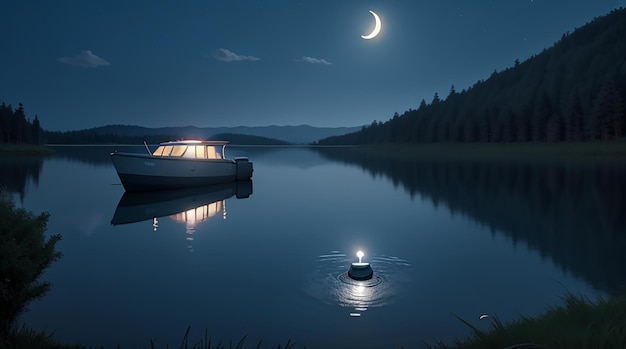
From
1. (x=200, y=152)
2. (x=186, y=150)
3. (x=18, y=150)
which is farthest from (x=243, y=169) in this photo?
(x=18, y=150)

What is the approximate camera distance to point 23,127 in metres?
120

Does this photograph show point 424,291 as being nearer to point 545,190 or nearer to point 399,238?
point 399,238

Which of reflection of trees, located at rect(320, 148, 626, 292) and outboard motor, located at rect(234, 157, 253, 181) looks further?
outboard motor, located at rect(234, 157, 253, 181)

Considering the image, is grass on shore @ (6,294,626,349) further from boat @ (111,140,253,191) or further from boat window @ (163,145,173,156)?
boat window @ (163,145,173,156)

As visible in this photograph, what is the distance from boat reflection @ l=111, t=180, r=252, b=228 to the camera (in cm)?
1955

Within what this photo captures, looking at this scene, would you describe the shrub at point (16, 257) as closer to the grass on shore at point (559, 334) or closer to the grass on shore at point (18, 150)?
the grass on shore at point (559, 334)

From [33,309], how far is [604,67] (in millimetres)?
140741

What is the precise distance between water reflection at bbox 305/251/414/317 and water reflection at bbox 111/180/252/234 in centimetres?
603

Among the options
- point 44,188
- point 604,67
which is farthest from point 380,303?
point 604,67

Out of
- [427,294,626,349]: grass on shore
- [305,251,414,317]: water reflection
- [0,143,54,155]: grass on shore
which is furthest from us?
[0,143,54,155]: grass on shore

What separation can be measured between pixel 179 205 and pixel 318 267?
45.7 ft

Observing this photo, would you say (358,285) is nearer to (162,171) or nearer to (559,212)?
(559,212)

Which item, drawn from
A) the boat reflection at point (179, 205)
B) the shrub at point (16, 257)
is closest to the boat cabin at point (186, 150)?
the boat reflection at point (179, 205)

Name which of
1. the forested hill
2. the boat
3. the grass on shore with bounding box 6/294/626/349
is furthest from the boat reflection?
the forested hill
